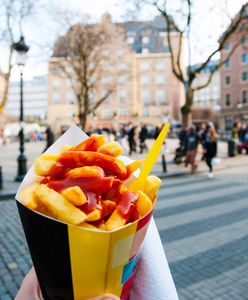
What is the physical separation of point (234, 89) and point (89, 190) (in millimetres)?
56750

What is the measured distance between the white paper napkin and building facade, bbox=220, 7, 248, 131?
51570mm

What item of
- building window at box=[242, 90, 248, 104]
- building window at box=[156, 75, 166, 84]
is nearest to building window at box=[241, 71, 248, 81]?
building window at box=[242, 90, 248, 104]

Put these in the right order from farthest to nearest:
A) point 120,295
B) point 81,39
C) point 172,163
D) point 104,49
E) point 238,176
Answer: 1. point 104,49
2. point 81,39
3. point 172,163
4. point 238,176
5. point 120,295

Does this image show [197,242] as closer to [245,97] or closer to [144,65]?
[245,97]

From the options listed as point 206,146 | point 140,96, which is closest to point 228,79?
point 140,96

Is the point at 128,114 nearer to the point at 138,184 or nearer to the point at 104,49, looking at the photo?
the point at 104,49

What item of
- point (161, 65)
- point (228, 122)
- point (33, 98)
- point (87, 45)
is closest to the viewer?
point (87, 45)

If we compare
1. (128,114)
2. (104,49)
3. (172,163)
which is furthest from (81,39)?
(128,114)

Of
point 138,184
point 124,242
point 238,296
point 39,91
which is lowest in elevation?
point 238,296

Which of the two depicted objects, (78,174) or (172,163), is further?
(172,163)

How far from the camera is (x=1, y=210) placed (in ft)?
22.9

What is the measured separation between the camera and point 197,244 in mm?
4957

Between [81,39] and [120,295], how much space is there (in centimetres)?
2072

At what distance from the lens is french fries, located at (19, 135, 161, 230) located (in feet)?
3.14
